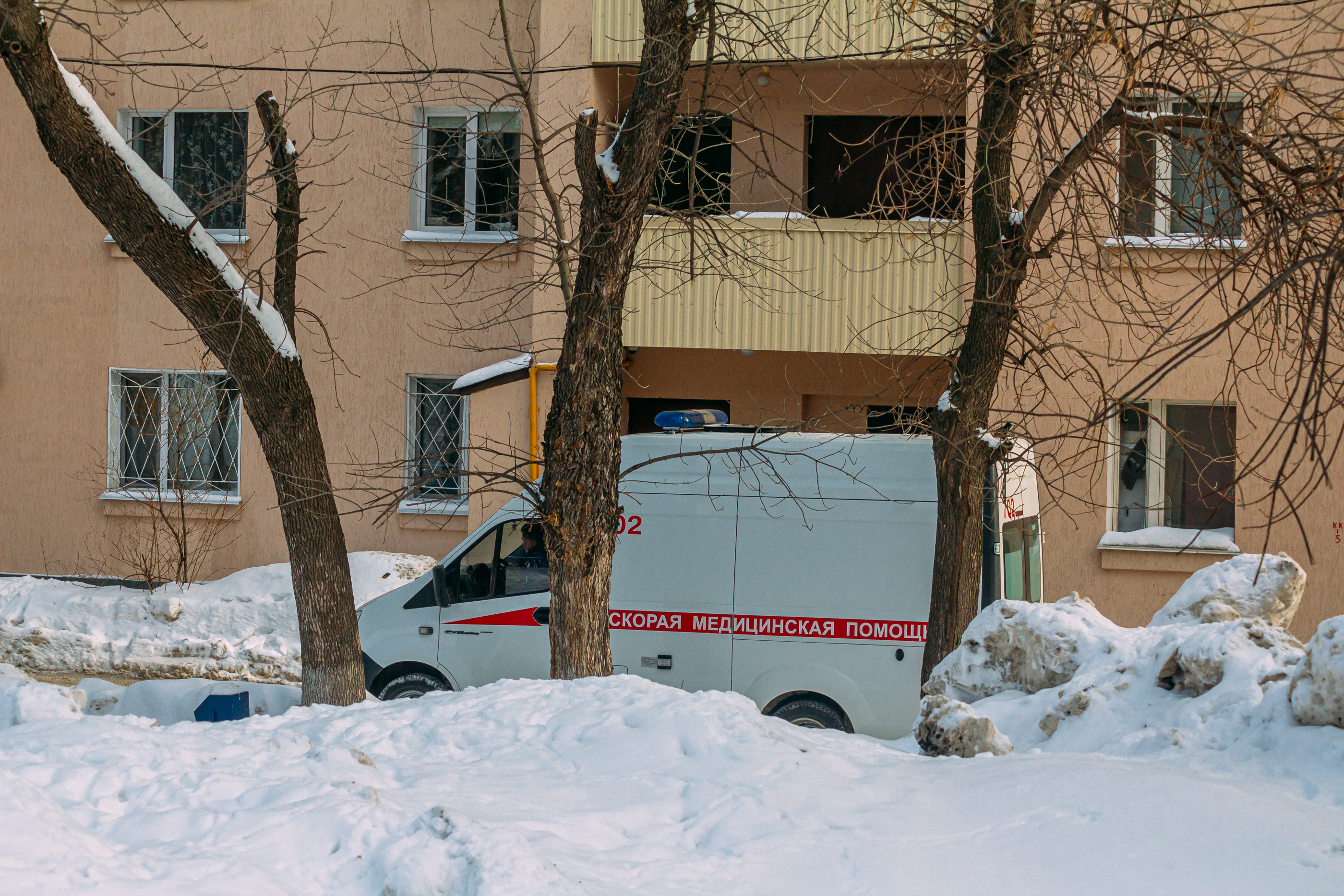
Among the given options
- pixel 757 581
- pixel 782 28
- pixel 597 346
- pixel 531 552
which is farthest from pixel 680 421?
pixel 782 28

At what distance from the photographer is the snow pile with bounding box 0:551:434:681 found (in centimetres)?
1077

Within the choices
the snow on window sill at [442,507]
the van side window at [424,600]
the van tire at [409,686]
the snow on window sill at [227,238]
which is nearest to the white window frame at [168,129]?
the snow on window sill at [227,238]

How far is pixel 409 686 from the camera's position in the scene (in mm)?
7863

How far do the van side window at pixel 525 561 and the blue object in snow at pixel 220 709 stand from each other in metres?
1.99

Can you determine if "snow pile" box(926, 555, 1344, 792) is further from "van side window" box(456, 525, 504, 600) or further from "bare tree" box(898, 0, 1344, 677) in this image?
"van side window" box(456, 525, 504, 600)

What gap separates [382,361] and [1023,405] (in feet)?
22.1

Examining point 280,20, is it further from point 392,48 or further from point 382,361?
point 382,361

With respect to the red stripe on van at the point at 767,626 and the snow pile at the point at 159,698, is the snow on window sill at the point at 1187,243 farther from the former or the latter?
the snow pile at the point at 159,698

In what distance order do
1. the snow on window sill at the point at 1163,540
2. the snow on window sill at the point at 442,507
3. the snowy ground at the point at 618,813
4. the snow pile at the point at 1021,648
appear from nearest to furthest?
the snowy ground at the point at 618,813 → the snow pile at the point at 1021,648 → the snow on window sill at the point at 1163,540 → the snow on window sill at the point at 442,507

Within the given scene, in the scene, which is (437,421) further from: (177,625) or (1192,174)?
(1192,174)

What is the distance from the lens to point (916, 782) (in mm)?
4168

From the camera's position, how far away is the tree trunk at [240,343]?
564 cm

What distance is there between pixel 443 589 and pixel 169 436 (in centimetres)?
629

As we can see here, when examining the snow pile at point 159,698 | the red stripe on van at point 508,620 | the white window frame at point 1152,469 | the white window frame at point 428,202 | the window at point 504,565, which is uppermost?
the white window frame at point 428,202
